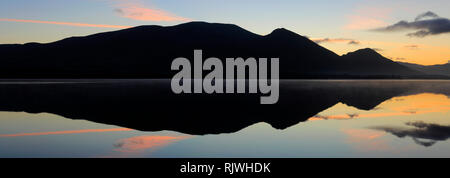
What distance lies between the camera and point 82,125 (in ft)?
56.3

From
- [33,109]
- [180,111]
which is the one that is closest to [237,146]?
[180,111]

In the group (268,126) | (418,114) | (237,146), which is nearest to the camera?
(237,146)

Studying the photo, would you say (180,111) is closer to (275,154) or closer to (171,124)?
(171,124)

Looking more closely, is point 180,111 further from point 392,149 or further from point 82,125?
point 392,149

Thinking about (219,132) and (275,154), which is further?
(219,132)

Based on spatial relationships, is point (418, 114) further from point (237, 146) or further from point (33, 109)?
point (33, 109)

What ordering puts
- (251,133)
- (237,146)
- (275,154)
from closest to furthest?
(275,154), (237,146), (251,133)

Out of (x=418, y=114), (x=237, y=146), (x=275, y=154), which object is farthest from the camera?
(x=418, y=114)

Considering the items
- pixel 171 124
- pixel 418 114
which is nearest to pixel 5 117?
pixel 171 124

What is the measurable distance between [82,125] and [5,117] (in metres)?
5.13

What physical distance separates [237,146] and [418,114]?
13.8m

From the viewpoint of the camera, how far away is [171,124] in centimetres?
1752
